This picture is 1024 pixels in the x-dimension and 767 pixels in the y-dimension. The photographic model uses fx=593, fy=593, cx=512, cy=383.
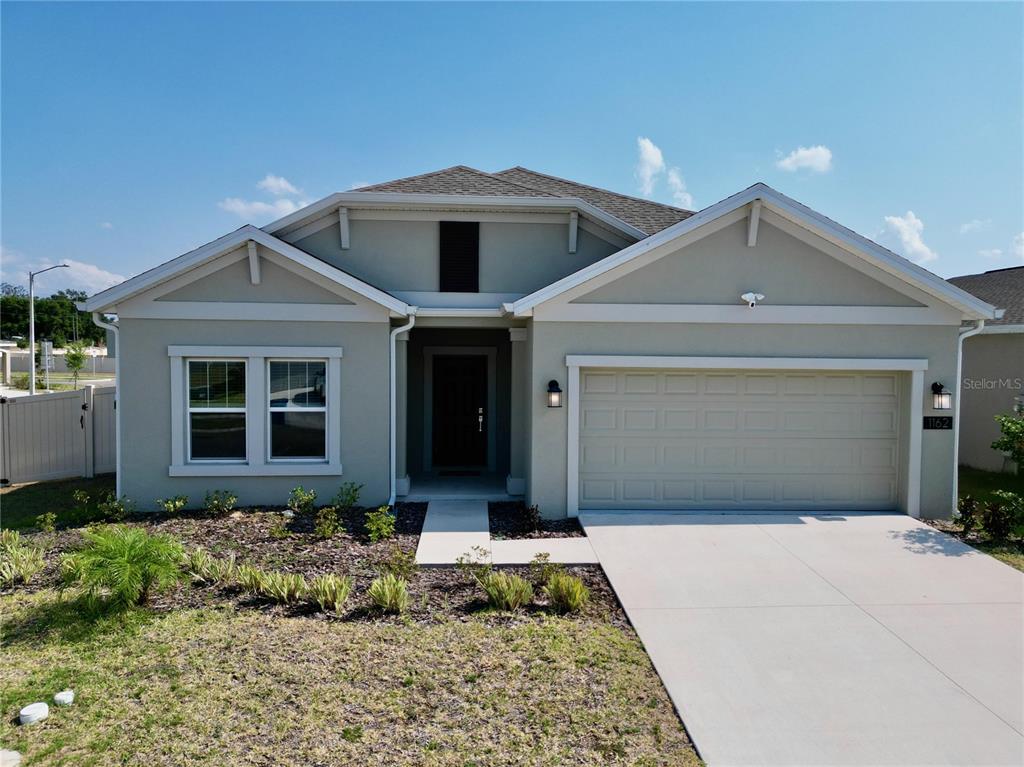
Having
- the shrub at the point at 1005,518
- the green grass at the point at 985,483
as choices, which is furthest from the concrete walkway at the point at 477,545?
the green grass at the point at 985,483

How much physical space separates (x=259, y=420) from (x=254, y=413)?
132 mm

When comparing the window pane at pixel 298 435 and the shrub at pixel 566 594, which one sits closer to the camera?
the shrub at pixel 566 594

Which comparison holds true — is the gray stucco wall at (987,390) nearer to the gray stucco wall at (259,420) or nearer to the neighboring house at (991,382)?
the neighboring house at (991,382)

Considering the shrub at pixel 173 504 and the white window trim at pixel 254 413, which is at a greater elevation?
the white window trim at pixel 254 413

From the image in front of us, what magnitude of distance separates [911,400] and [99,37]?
46.9ft

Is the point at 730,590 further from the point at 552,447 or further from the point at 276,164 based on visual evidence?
the point at 276,164

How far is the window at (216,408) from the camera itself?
9.12m

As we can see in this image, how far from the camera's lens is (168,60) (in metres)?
10.7

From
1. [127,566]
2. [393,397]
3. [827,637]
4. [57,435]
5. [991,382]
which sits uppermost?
[991,382]

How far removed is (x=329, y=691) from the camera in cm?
425

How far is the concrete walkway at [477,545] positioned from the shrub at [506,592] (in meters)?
1.02

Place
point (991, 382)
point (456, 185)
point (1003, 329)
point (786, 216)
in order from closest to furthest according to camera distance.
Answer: point (786, 216), point (456, 185), point (1003, 329), point (991, 382)

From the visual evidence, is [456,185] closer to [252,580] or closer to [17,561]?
[252,580]

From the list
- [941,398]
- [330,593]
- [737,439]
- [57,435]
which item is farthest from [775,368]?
[57,435]
